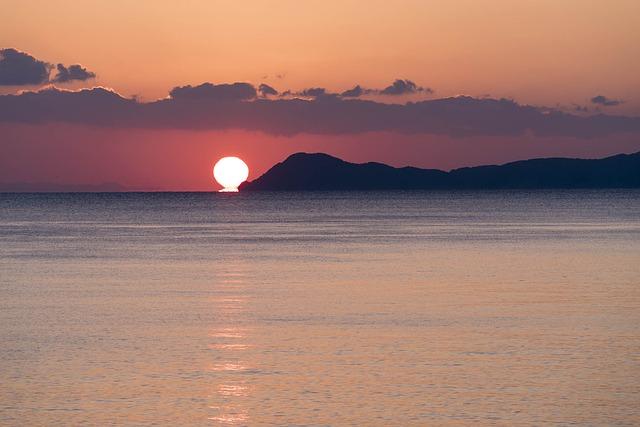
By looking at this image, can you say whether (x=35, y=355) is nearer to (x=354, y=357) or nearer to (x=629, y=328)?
(x=354, y=357)

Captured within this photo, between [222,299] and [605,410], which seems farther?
[222,299]

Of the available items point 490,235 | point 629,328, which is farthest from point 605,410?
point 490,235

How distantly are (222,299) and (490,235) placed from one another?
51.9m

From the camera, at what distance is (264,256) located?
6844cm

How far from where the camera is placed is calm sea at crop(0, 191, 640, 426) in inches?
886

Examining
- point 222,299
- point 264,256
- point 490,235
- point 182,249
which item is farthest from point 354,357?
→ point 490,235

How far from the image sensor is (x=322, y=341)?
3073 cm

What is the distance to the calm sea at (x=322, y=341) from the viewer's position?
2252cm

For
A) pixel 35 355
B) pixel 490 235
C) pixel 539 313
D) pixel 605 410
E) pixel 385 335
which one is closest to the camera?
pixel 605 410

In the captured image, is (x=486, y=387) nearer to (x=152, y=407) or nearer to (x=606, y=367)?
(x=606, y=367)

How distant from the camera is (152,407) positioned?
2255cm

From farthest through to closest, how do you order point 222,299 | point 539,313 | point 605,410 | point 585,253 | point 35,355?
point 585,253, point 222,299, point 539,313, point 35,355, point 605,410

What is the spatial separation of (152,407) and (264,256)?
151ft

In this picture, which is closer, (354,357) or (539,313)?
(354,357)
